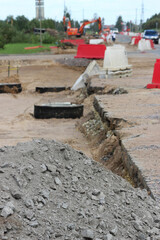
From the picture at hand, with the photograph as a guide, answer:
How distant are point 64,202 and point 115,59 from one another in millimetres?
11581

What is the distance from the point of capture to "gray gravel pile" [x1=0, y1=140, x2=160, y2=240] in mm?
3309

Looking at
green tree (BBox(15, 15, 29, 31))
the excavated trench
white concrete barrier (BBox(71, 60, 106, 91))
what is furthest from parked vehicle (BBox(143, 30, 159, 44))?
the excavated trench

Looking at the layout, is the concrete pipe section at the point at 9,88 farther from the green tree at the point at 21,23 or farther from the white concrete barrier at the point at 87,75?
the green tree at the point at 21,23

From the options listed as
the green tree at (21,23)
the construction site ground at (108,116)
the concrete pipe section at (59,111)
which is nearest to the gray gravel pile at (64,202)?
the construction site ground at (108,116)

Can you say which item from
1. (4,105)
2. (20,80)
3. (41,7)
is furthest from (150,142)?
(41,7)

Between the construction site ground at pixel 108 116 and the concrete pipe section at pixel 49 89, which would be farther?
the concrete pipe section at pixel 49 89

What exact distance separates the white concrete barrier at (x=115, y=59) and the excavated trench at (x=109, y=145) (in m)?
4.54

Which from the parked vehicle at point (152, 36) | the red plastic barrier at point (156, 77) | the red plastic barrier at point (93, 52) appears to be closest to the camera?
the red plastic barrier at point (156, 77)

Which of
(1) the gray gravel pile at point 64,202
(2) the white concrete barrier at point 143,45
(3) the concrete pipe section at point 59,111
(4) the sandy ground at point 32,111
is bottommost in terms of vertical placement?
(4) the sandy ground at point 32,111

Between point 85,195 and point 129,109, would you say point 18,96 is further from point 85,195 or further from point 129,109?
point 85,195

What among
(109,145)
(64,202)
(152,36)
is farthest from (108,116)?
(152,36)

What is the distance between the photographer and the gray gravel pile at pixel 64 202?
3309 mm

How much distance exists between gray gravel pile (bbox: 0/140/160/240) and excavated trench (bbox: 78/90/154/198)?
1.57 ft

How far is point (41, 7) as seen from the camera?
32.9 meters
